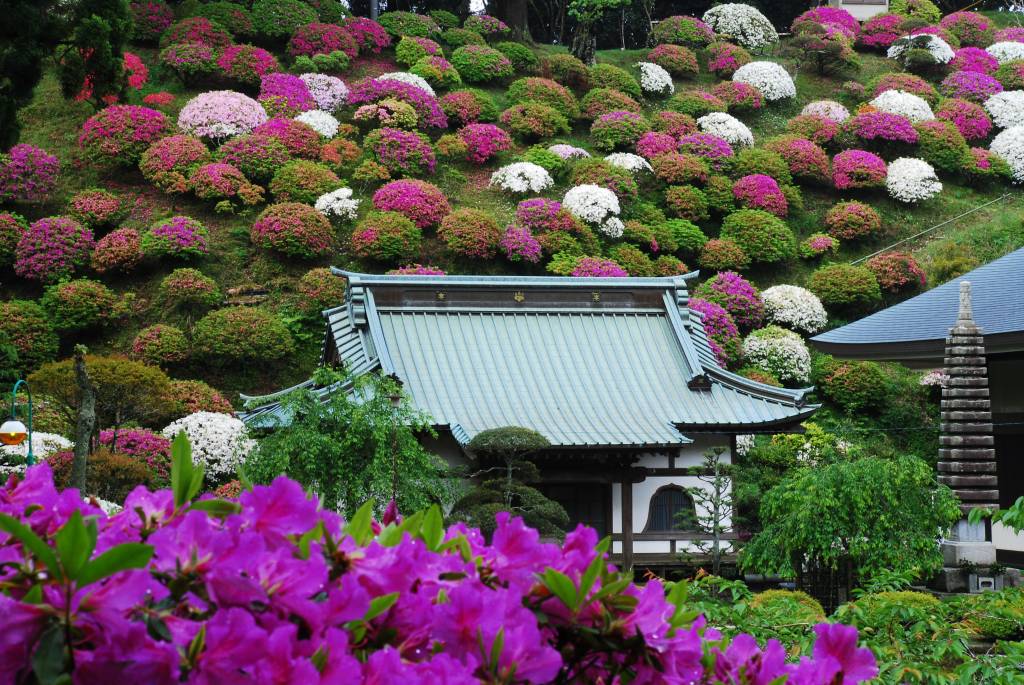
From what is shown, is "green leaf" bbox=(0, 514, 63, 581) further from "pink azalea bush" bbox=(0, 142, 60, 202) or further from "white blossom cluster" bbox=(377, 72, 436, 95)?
"white blossom cluster" bbox=(377, 72, 436, 95)

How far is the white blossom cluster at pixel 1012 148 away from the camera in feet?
115

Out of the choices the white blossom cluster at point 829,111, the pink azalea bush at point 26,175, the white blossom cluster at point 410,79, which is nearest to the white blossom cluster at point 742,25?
the white blossom cluster at point 829,111

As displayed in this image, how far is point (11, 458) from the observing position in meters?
15.0

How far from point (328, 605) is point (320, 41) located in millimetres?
36246

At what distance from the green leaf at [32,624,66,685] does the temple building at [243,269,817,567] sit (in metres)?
13.3

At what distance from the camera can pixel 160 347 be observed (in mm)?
22562

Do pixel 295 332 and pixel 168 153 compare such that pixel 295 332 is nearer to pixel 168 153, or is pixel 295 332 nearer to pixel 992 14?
pixel 168 153

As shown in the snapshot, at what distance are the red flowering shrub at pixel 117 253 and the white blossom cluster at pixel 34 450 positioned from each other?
26.8ft

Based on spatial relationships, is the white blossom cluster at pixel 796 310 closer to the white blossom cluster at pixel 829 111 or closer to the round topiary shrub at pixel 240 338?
the white blossom cluster at pixel 829 111

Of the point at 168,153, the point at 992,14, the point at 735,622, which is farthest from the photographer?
the point at 992,14

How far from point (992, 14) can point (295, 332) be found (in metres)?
36.4

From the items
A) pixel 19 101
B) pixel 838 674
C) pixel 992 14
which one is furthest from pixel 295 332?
pixel 992 14

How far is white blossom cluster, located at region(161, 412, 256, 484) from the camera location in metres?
18.9

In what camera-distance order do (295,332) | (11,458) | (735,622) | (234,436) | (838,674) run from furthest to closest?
(295,332), (234,436), (11,458), (735,622), (838,674)
